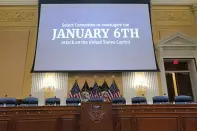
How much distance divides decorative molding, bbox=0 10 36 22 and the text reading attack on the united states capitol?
1518 millimetres

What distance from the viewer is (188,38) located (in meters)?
9.45

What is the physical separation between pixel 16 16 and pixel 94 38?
326 cm

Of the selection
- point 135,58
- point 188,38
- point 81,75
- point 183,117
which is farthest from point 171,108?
point 188,38

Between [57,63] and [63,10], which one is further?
[63,10]

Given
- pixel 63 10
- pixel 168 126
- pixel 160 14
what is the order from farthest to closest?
Answer: pixel 160 14 < pixel 63 10 < pixel 168 126

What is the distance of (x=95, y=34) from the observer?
29.3ft

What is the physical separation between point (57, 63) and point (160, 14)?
14.8 ft

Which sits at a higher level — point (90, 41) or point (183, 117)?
point (90, 41)

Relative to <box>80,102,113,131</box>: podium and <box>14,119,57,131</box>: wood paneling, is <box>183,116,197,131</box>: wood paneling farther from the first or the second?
<box>14,119,57,131</box>: wood paneling

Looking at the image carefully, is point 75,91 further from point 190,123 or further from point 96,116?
point 190,123

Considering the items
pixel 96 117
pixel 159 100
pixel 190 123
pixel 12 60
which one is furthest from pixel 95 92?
pixel 190 123

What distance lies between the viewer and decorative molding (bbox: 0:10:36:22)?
31.8ft

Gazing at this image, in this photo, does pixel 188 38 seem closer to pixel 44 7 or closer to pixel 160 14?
pixel 160 14

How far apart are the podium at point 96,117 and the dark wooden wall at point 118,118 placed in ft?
0.45
